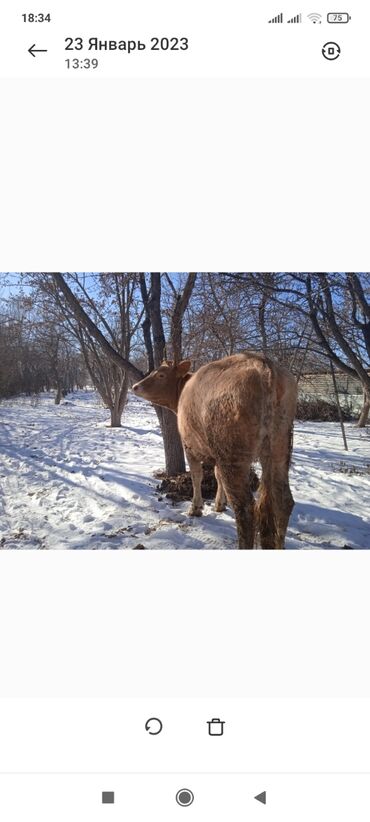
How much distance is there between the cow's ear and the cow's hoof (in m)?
1.00

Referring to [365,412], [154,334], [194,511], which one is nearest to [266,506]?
[194,511]

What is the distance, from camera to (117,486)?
2.38 metres

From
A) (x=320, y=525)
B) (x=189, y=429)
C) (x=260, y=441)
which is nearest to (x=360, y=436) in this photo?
(x=320, y=525)

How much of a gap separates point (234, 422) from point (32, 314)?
1.60m

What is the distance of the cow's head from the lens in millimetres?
2631

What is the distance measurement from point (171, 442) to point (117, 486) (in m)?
0.76

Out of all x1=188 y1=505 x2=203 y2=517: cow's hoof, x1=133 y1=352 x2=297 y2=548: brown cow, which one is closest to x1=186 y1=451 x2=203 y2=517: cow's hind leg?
x1=188 y1=505 x2=203 y2=517: cow's hoof

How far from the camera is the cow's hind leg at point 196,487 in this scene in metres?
2.38
